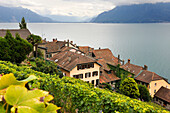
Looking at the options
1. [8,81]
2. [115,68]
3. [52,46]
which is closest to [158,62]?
[115,68]

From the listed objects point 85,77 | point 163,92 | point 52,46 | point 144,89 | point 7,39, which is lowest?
point 163,92

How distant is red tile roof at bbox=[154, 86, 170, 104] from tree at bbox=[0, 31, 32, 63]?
29.2 meters

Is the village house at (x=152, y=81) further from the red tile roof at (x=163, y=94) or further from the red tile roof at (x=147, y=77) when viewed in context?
the red tile roof at (x=163, y=94)

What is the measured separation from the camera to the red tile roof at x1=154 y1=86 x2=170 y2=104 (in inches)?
1236

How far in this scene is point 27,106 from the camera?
1248 mm

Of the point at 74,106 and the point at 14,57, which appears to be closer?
the point at 74,106

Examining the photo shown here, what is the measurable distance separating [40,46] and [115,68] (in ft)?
69.2

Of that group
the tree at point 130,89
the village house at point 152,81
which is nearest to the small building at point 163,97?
the village house at point 152,81

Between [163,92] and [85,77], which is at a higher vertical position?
[85,77]

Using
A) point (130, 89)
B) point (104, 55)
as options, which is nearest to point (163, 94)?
point (130, 89)

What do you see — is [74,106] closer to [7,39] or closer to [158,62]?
[7,39]

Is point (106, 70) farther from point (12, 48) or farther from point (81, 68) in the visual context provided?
point (12, 48)

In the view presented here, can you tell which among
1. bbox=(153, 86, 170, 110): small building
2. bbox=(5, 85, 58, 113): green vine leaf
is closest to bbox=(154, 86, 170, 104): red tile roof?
bbox=(153, 86, 170, 110): small building

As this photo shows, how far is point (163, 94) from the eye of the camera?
1305 inches
